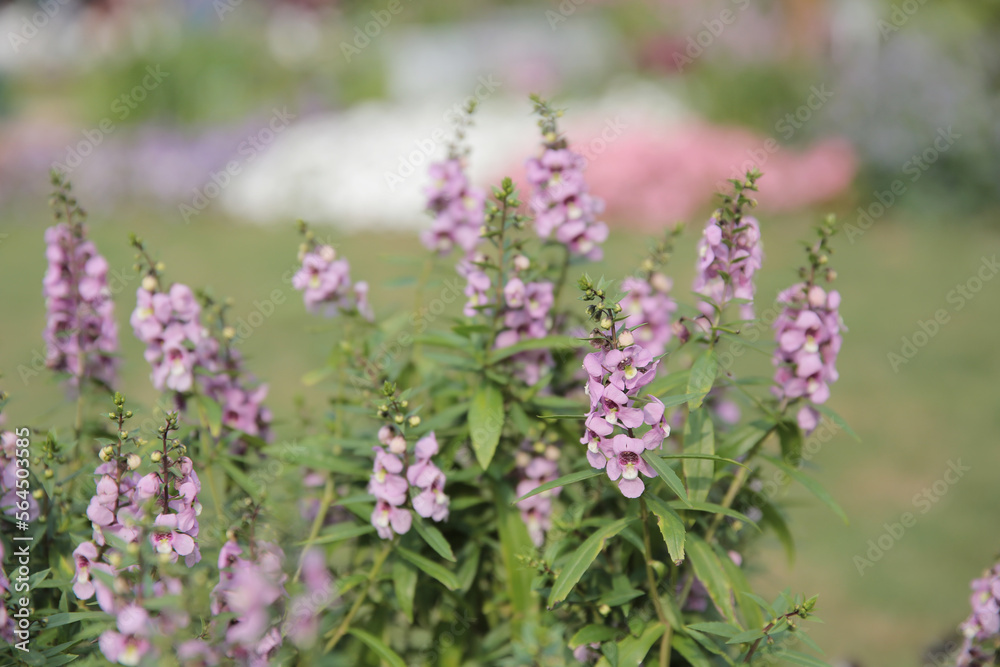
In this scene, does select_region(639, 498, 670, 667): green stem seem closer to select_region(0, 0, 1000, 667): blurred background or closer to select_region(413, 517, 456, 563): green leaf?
select_region(413, 517, 456, 563): green leaf

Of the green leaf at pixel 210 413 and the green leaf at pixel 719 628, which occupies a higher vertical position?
the green leaf at pixel 719 628

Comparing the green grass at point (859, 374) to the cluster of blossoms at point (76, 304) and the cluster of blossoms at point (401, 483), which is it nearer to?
the cluster of blossoms at point (76, 304)

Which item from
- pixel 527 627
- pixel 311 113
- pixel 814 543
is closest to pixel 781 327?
pixel 527 627

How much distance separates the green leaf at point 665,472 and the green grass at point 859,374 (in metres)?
0.80

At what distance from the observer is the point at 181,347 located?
79.5 inches

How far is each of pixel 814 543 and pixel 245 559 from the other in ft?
10.3

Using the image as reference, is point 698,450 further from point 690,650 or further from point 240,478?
point 240,478

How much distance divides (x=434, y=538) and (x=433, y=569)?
62 mm

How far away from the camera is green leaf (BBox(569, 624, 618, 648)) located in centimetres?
173

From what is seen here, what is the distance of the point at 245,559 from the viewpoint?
1693mm

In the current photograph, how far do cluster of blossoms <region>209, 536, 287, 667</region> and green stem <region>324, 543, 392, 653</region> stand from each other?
0.21m

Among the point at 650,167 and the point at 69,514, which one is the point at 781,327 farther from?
the point at 650,167

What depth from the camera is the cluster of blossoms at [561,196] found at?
210 centimetres

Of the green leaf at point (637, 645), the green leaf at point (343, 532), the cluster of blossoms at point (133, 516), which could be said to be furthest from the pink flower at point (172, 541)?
the green leaf at point (637, 645)
